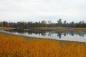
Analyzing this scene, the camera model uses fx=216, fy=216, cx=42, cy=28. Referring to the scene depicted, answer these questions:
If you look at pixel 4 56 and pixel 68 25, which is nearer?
pixel 4 56

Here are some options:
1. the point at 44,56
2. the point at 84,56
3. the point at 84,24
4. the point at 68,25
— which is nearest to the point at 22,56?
the point at 44,56

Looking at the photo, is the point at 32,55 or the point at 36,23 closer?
the point at 32,55

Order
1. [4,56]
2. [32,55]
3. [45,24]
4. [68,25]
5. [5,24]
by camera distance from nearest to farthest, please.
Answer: [4,56] → [32,55] → [68,25] → [45,24] → [5,24]

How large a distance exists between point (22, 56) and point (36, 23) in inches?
5939

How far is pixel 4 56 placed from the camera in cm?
1138

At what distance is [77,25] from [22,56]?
429 feet

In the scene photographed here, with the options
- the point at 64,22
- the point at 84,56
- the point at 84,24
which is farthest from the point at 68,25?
the point at 84,56

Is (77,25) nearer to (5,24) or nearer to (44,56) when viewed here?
(5,24)

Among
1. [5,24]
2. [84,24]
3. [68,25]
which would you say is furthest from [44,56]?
[5,24]

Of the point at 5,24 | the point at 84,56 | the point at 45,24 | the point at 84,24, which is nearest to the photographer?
the point at 84,56

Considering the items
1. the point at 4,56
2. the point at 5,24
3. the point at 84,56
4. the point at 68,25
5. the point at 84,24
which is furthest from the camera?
the point at 5,24

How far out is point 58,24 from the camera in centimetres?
16112

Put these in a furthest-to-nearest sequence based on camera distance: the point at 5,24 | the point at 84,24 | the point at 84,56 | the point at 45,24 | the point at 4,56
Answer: the point at 5,24, the point at 45,24, the point at 84,24, the point at 84,56, the point at 4,56

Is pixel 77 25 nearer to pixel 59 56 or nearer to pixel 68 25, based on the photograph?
pixel 68 25
